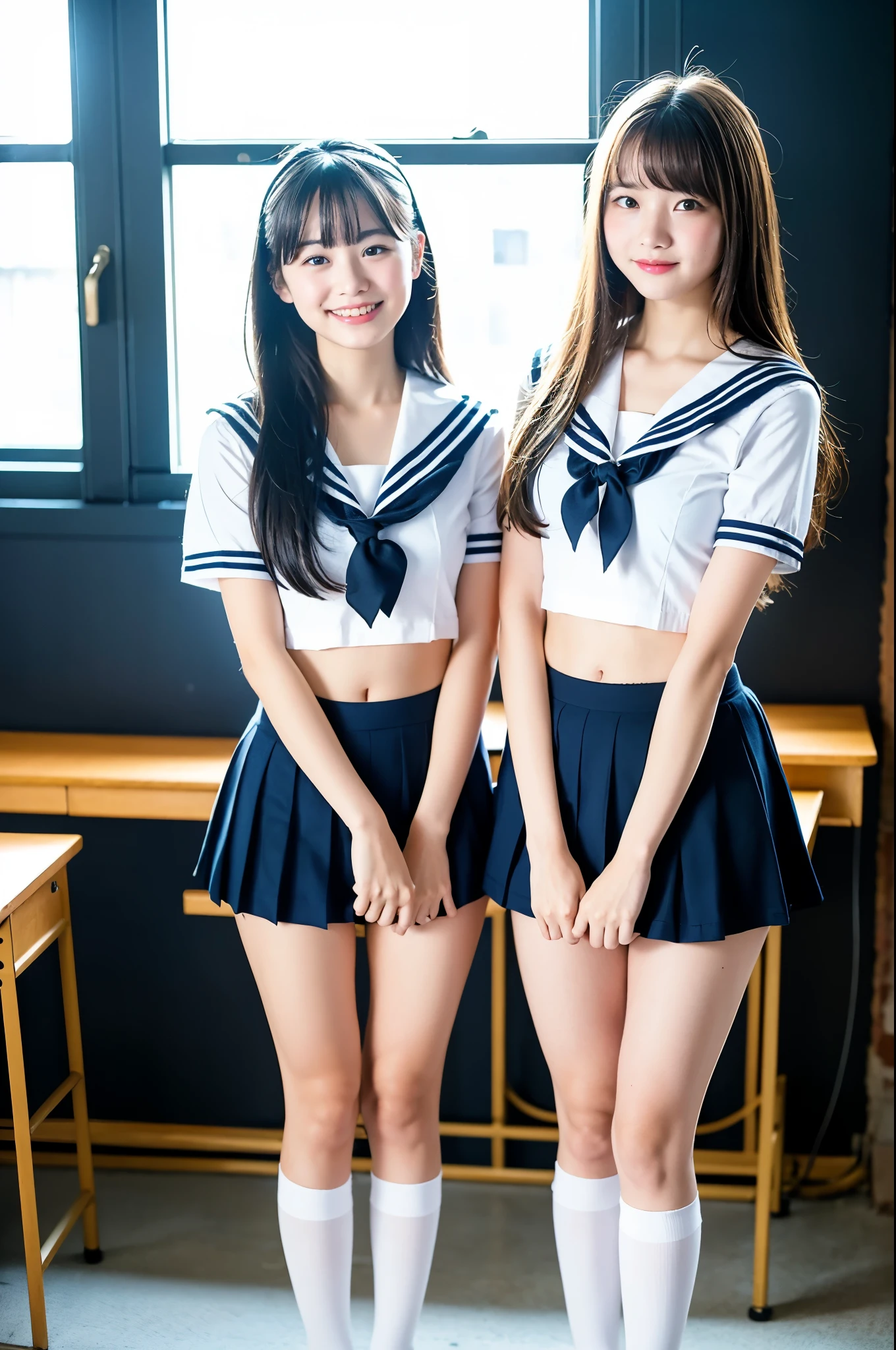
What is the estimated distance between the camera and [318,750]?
1.54m

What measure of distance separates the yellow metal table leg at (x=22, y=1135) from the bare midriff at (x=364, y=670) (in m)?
0.67

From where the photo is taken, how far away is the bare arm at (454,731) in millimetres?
1581

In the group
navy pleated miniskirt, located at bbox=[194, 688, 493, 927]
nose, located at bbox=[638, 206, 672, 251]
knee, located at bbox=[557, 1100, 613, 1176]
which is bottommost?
knee, located at bbox=[557, 1100, 613, 1176]

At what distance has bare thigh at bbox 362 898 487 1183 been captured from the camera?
1.61 m

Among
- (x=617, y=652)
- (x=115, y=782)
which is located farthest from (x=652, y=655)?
(x=115, y=782)

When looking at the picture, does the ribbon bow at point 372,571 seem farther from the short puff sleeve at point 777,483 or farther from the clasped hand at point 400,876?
the short puff sleeve at point 777,483

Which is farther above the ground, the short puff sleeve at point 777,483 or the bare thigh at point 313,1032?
the short puff sleeve at point 777,483

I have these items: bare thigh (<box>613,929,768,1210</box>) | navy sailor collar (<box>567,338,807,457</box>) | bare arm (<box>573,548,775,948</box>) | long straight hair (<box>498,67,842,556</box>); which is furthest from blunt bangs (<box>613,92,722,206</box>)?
bare thigh (<box>613,929,768,1210</box>)

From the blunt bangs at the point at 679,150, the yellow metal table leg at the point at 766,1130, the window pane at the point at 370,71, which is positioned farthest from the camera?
the window pane at the point at 370,71

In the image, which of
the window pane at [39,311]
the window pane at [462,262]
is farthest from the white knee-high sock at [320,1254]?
the window pane at [39,311]

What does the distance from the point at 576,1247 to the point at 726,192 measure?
1358 millimetres

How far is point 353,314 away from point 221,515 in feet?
1.00

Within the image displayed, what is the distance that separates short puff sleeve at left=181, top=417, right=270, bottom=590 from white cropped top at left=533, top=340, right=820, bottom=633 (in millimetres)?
391

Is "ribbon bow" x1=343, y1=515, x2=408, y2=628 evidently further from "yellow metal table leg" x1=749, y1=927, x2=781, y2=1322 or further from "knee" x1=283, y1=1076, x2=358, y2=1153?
"yellow metal table leg" x1=749, y1=927, x2=781, y2=1322
